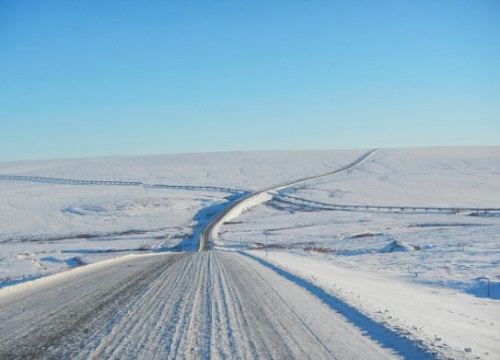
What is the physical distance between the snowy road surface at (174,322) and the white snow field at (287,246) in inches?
2.3

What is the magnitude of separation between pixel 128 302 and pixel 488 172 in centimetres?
9374

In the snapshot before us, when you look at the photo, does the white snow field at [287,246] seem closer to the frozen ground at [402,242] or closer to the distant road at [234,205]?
the frozen ground at [402,242]

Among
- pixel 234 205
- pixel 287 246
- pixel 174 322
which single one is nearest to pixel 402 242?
pixel 287 246

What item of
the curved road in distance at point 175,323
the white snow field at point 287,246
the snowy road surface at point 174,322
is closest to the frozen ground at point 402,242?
the white snow field at point 287,246

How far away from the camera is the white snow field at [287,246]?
26.5 feet

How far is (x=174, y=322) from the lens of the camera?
8.92 meters

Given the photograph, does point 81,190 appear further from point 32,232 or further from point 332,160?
point 332,160

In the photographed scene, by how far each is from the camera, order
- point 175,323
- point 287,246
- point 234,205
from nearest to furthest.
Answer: point 175,323, point 287,246, point 234,205

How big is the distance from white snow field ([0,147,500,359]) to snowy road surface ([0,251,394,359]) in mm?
57

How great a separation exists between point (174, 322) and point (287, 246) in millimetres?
28336

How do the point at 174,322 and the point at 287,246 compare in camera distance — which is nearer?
the point at 174,322

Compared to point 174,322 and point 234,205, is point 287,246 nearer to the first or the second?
point 234,205

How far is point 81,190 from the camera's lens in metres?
82.2

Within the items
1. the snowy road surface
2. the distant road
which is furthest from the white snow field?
the distant road
